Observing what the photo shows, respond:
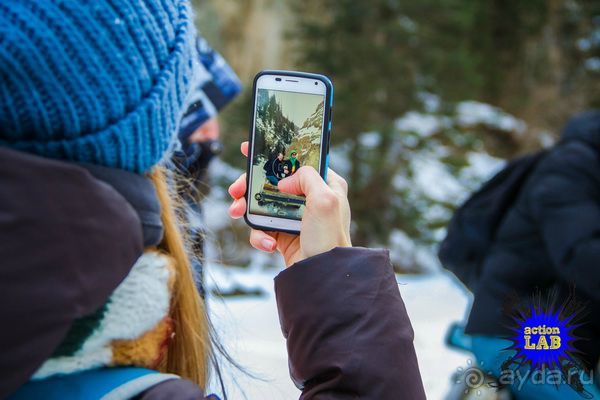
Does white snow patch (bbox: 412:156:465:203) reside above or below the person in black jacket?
below

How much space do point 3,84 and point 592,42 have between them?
375 inches

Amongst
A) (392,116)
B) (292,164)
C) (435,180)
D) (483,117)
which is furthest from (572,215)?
(483,117)

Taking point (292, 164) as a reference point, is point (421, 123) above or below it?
below

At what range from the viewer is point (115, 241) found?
70cm

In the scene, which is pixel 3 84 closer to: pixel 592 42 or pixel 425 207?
pixel 425 207

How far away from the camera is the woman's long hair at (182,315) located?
968 mm

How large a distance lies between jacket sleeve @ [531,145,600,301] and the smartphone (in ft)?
4.19

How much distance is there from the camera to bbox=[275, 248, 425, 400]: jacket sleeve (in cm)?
82

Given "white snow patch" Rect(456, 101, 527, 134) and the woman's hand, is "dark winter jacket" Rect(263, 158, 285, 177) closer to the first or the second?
the woman's hand

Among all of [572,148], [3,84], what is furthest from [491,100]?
[3,84]

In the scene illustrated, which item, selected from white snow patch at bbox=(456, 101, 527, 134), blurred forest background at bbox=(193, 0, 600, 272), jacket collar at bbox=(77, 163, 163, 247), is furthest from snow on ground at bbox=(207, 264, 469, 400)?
white snow patch at bbox=(456, 101, 527, 134)

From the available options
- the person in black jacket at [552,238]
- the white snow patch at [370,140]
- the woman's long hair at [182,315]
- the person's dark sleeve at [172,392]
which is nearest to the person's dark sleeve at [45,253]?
the person's dark sleeve at [172,392]

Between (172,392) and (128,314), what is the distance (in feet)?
0.39

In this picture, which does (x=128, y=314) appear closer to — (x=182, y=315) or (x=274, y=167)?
(x=182, y=315)
